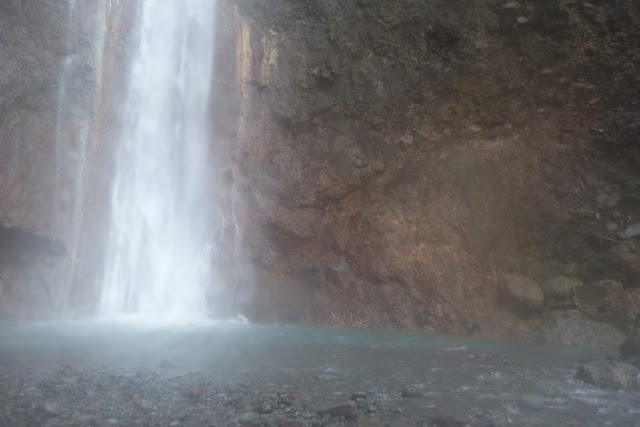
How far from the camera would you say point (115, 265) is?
54.1 ft

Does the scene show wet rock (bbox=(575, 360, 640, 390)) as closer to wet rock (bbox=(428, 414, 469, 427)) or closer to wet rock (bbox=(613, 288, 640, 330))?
wet rock (bbox=(428, 414, 469, 427))

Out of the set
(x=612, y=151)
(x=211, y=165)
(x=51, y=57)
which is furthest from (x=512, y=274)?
(x=51, y=57)

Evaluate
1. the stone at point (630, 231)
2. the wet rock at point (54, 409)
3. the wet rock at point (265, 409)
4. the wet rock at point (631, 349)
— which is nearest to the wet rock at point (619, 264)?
the stone at point (630, 231)

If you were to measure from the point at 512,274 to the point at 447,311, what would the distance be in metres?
2.14

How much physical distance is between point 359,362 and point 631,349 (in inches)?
211

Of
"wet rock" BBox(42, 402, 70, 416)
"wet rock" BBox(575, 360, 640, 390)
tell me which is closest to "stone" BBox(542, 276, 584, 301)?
"wet rock" BBox(575, 360, 640, 390)

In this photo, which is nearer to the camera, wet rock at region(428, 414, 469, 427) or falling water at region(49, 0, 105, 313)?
wet rock at region(428, 414, 469, 427)

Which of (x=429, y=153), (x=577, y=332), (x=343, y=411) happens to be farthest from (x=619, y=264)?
(x=343, y=411)

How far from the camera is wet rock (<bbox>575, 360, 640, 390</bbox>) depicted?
791 centimetres

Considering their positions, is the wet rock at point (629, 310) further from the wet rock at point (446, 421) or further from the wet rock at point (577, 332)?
the wet rock at point (446, 421)

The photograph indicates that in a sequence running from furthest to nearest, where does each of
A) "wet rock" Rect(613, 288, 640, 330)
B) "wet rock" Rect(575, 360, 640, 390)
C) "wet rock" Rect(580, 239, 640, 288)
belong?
"wet rock" Rect(580, 239, 640, 288)
"wet rock" Rect(613, 288, 640, 330)
"wet rock" Rect(575, 360, 640, 390)

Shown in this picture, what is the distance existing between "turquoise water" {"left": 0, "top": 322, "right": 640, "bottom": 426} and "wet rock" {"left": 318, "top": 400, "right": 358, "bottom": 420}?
20.7 inches

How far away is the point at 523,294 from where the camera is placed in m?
14.6

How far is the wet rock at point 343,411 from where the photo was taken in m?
6.25
